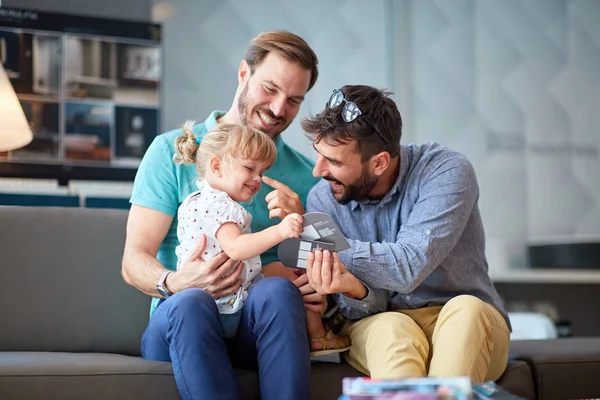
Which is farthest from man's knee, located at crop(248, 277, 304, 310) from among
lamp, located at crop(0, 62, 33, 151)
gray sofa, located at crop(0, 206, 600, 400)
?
lamp, located at crop(0, 62, 33, 151)

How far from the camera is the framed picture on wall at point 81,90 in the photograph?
3852 mm

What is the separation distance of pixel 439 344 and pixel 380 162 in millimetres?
533

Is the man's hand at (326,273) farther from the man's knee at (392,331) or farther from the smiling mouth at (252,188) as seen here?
the smiling mouth at (252,188)

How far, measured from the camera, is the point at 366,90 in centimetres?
202

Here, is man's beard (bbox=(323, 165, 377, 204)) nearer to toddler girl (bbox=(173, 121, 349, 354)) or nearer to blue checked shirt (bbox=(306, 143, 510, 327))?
blue checked shirt (bbox=(306, 143, 510, 327))

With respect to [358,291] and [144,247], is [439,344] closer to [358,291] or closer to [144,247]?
[358,291]

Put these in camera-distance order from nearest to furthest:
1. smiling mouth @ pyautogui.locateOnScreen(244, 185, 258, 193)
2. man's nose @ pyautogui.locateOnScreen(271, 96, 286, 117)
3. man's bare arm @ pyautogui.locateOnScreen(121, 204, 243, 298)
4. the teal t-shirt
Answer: man's bare arm @ pyautogui.locateOnScreen(121, 204, 243, 298), smiling mouth @ pyautogui.locateOnScreen(244, 185, 258, 193), the teal t-shirt, man's nose @ pyautogui.locateOnScreen(271, 96, 286, 117)

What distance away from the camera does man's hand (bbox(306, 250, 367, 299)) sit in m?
1.82

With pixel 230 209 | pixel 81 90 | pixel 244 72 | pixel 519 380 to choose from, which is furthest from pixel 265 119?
pixel 81 90

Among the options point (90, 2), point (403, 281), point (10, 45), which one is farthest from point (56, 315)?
point (90, 2)

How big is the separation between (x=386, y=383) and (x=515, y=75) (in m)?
3.78

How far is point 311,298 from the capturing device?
6.40 ft

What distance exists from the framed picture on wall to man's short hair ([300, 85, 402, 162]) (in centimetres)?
218

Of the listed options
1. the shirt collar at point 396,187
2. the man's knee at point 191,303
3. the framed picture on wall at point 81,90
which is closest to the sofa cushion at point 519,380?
the shirt collar at point 396,187
